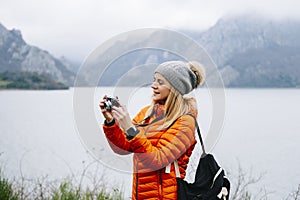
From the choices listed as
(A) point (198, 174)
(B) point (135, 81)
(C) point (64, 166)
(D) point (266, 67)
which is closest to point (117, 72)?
(B) point (135, 81)

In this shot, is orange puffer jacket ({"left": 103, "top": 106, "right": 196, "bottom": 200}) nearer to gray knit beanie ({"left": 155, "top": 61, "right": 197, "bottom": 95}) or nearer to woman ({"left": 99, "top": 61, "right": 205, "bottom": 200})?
woman ({"left": 99, "top": 61, "right": 205, "bottom": 200})

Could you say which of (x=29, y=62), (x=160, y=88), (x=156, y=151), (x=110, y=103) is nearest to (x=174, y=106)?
(x=160, y=88)

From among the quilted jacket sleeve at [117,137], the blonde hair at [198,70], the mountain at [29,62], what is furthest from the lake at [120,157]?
the mountain at [29,62]

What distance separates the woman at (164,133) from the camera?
1.63 metres

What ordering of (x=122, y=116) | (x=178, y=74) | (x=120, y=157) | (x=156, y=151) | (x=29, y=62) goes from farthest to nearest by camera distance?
(x=29, y=62)
(x=120, y=157)
(x=178, y=74)
(x=156, y=151)
(x=122, y=116)

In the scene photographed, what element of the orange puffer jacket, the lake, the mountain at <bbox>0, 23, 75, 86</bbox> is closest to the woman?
the orange puffer jacket

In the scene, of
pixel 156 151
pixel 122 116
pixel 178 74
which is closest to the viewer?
pixel 122 116

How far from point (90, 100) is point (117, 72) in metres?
0.21

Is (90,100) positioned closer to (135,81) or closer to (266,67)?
(135,81)

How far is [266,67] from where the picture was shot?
1913 inches

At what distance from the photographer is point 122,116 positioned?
1.53 metres

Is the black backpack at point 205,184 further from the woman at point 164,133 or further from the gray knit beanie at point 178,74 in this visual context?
the gray knit beanie at point 178,74

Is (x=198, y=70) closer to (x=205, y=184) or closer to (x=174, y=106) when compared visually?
(x=174, y=106)

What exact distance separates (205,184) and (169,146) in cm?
30
